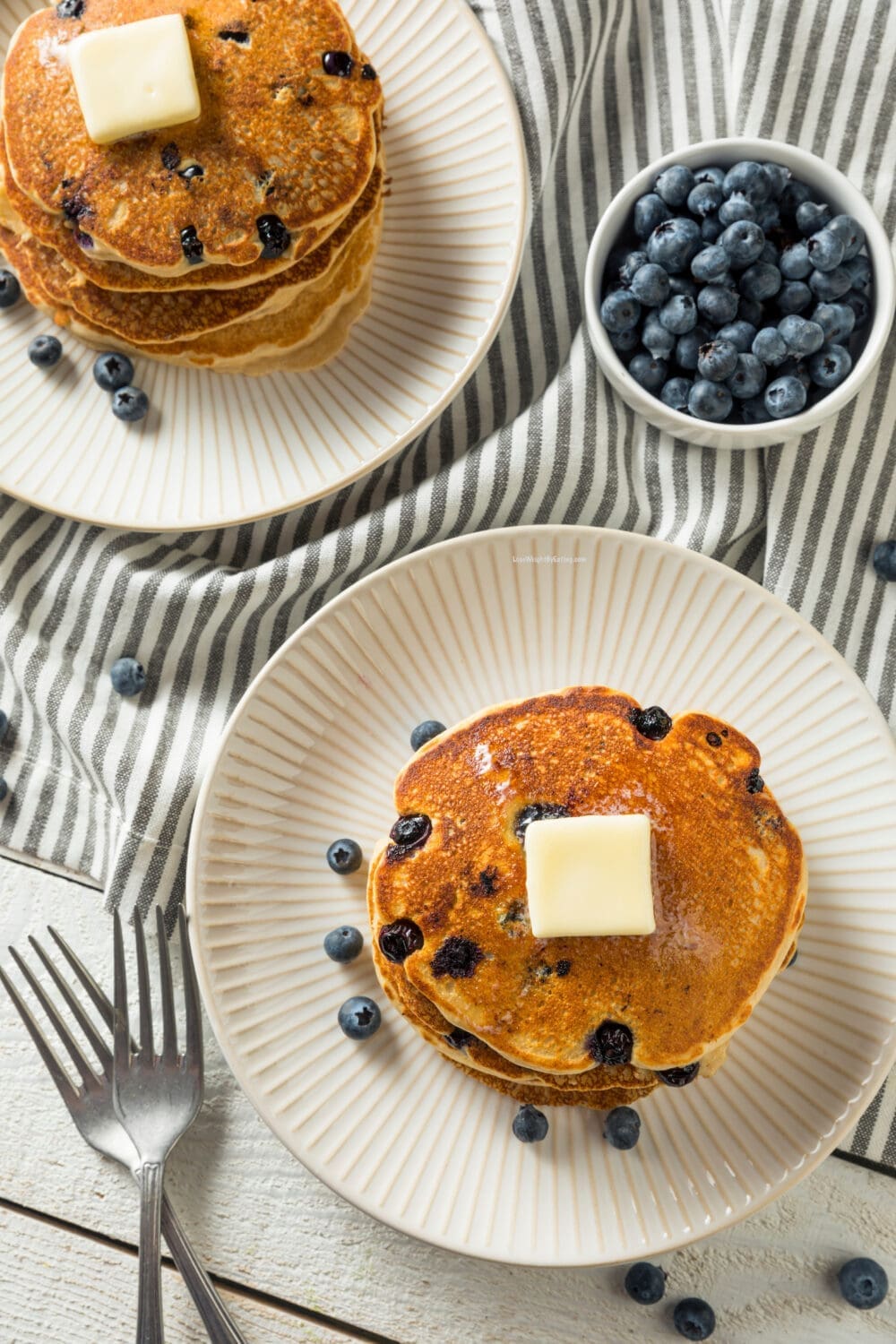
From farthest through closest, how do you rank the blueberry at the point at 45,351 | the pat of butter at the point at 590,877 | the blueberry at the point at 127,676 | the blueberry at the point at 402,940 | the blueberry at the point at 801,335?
1. the blueberry at the point at 127,676
2. the blueberry at the point at 45,351
3. the blueberry at the point at 801,335
4. the blueberry at the point at 402,940
5. the pat of butter at the point at 590,877

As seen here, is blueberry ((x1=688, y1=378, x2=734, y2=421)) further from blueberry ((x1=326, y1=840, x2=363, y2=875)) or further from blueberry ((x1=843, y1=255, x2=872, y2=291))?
blueberry ((x1=326, y1=840, x2=363, y2=875))

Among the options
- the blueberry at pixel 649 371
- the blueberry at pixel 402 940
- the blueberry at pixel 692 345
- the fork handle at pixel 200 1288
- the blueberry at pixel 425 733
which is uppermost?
the blueberry at pixel 692 345

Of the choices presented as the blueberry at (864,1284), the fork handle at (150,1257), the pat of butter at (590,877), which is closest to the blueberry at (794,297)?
the pat of butter at (590,877)

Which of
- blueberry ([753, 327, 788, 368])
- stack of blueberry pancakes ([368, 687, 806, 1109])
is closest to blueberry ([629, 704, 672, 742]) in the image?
stack of blueberry pancakes ([368, 687, 806, 1109])

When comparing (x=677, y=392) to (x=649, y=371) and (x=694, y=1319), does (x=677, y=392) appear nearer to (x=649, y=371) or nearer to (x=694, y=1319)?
(x=649, y=371)

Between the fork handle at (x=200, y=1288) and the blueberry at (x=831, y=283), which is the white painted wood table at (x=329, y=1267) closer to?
the fork handle at (x=200, y=1288)
